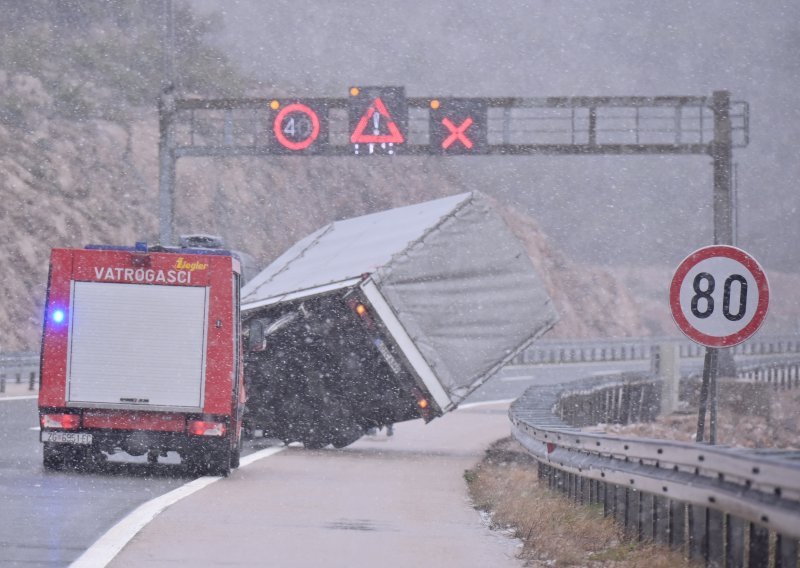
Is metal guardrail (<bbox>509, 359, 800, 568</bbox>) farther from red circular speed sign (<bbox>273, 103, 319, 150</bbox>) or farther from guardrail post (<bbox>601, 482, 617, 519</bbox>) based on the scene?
red circular speed sign (<bbox>273, 103, 319, 150</bbox>)

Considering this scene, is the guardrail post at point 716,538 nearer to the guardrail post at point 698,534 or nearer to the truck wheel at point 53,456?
the guardrail post at point 698,534

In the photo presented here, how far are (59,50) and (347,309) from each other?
46583 mm

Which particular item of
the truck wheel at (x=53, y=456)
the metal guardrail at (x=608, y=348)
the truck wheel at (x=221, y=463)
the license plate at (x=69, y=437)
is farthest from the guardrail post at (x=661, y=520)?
the metal guardrail at (x=608, y=348)

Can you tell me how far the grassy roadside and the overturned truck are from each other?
3.68 m

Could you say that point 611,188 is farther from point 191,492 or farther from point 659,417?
point 191,492

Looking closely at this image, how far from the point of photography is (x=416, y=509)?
13.2m

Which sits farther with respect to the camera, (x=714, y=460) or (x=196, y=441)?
(x=196, y=441)

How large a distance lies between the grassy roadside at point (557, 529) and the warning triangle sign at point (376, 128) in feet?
54.6

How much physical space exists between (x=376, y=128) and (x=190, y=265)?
16.1 metres

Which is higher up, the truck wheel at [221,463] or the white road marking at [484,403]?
the white road marking at [484,403]

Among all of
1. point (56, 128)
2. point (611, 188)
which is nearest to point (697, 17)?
point (611, 188)

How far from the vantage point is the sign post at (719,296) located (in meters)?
11.1

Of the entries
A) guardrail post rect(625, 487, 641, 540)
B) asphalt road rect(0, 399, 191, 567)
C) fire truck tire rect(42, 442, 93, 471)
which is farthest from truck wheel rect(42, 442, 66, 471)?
guardrail post rect(625, 487, 641, 540)

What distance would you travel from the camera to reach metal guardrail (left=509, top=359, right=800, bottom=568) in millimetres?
6911
